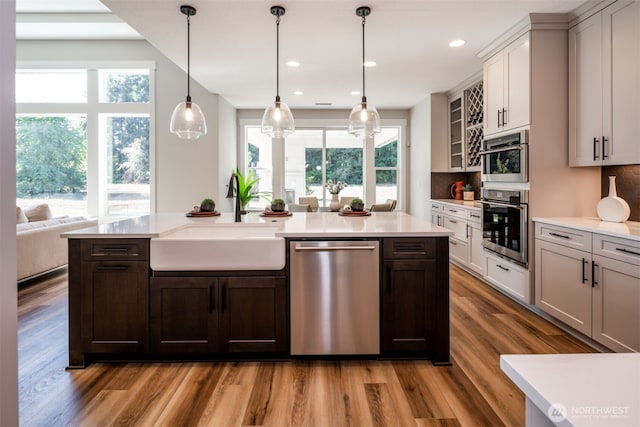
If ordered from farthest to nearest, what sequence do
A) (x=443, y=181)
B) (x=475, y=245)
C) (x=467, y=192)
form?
1. (x=443, y=181)
2. (x=467, y=192)
3. (x=475, y=245)

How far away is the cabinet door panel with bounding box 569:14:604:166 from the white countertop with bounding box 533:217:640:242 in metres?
0.48

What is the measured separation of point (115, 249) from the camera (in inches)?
95.7

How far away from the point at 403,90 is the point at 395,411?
513cm

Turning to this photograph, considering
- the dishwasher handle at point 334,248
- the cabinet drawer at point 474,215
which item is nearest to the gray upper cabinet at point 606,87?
the cabinet drawer at point 474,215

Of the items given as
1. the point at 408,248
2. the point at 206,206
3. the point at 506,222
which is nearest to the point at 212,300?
the point at 206,206

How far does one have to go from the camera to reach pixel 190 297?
246 centimetres

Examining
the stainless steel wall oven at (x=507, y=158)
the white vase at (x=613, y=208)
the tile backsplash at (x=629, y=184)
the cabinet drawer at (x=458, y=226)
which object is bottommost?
the cabinet drawer at (x=458, y=226)

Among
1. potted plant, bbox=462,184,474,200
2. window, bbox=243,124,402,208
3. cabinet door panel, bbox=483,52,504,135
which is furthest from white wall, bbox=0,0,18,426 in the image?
window, bbox=243,124,402,208

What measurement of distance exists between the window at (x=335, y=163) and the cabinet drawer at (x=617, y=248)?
5.32 meters

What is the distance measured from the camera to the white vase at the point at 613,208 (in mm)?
2896

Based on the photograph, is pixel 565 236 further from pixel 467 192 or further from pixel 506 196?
pixel 467 192

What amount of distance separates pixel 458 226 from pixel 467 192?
88 cm

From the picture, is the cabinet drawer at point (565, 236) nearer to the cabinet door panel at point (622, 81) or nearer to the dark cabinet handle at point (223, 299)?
the cabinet door panel at point (622, 81)

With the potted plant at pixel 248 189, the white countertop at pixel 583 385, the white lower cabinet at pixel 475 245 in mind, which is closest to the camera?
the white countertop at pixel 583 385
